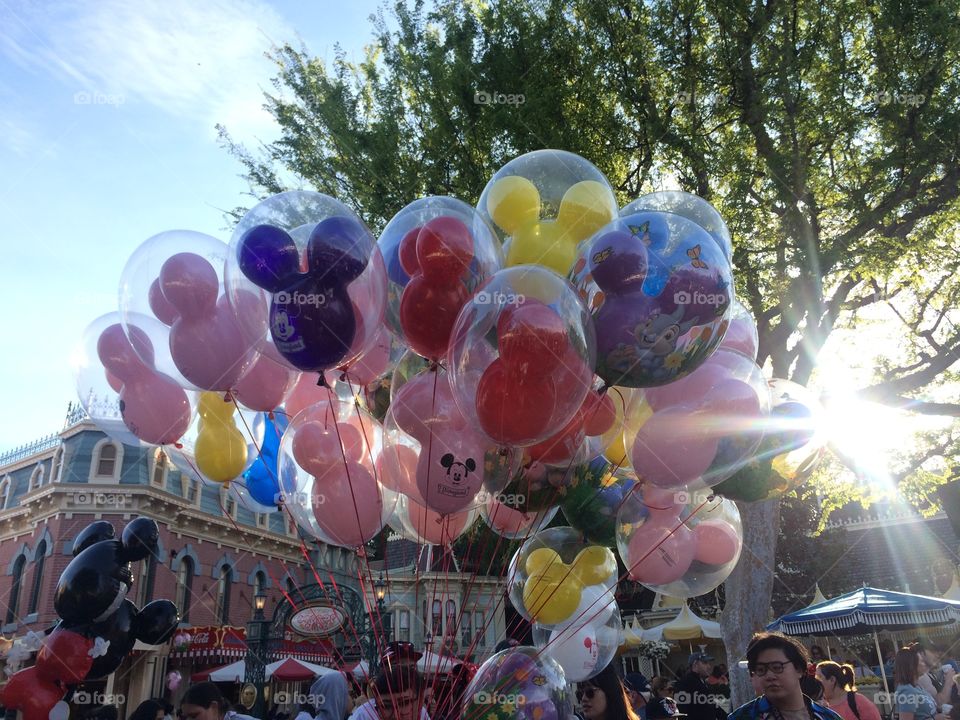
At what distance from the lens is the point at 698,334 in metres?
2.90

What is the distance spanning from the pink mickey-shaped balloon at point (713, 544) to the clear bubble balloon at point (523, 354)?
→ 5.64ft

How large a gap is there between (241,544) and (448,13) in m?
23.4

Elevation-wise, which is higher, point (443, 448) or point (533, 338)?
point (533, 338)

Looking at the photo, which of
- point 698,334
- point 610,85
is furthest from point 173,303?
point 610,85

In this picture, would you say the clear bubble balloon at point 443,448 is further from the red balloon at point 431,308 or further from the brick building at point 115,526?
the brick building at point 115,526

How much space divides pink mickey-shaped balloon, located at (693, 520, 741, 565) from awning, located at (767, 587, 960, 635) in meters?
6.06

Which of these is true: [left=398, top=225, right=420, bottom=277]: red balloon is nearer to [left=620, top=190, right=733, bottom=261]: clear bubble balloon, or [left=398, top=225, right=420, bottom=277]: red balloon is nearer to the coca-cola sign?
[left=620, top=190, right=733, bottom=261]: clear bubble balloon

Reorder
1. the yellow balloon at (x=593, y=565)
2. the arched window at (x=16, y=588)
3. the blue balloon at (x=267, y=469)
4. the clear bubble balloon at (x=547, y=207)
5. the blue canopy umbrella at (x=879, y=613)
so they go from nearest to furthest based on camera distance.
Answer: the clear bubble balloon at (x=547, y=207) < the yellow balloon at (x=593, y=565) < the blue balloon at (x=267, y=469) < the blue canopy umbrella at (x=879, y=613) < the arched window at (x=16, y=588)

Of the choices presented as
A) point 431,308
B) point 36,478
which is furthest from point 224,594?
point 431,308

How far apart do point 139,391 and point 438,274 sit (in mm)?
2025

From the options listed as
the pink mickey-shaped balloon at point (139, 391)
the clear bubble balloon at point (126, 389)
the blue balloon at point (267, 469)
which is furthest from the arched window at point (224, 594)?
the pink mickey-shaped balloon at point (139, 391)

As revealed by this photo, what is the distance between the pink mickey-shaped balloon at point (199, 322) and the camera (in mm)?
3357

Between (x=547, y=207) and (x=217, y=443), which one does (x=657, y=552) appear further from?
(x=217, y=443)

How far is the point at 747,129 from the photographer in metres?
8.01
